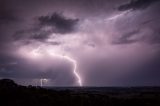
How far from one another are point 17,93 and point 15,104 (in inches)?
306

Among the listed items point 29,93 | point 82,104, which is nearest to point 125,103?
point 82,104

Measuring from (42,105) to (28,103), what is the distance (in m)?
4.06

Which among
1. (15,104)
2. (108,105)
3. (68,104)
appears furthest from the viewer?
(108,105)

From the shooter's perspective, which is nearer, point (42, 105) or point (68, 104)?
point (42, 105)

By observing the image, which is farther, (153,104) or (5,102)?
(153,104)

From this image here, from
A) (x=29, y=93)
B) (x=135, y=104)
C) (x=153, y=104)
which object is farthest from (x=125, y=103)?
(x=29, y=93)

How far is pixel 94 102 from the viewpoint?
83688mm

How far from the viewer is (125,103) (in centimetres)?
8625

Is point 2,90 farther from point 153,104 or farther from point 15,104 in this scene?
point 153,104

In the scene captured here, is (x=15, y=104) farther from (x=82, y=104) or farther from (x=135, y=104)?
(x=135, y=104)

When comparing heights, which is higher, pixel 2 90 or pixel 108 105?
pixel 2 90

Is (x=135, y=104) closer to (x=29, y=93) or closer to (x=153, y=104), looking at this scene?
(x=153, y=104)

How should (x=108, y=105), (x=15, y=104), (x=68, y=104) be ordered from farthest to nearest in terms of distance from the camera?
(x=108, y=105) → (x=68, y=104) → (x=15, y=104)

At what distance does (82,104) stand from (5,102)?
2254 cm
